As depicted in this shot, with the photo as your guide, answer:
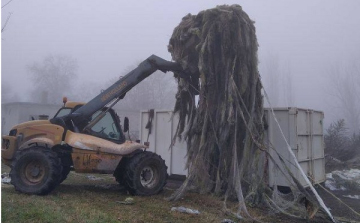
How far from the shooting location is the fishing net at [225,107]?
7.85 meters

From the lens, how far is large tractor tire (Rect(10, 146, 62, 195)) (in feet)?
21.6

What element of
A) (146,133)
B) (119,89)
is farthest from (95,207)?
(146,133)

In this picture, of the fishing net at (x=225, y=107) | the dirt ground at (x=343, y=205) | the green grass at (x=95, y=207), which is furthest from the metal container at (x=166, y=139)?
the dirt ground at (x=343, y=205)

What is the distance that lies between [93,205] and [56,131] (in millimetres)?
1943

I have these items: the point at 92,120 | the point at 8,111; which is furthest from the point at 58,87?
the point at 92,120

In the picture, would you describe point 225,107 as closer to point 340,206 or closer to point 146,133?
point 340,206

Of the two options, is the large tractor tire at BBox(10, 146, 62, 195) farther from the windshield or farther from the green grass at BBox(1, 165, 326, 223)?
the windshield

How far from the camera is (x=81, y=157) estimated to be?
277 inches

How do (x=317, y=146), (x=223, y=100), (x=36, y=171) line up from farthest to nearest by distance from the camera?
(x=317, y=146) → (x=223, y=100) → (x=36, y=171)

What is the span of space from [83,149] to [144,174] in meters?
1.59

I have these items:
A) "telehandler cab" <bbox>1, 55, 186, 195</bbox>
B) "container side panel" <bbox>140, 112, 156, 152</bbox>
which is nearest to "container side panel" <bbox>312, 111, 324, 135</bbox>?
"telehandler cab" <bbox>1, 55, 186, 195</bbox>

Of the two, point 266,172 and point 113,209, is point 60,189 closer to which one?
point 113,209

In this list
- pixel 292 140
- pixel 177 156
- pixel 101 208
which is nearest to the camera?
pixel 101 208

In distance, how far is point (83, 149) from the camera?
7.04 metres
